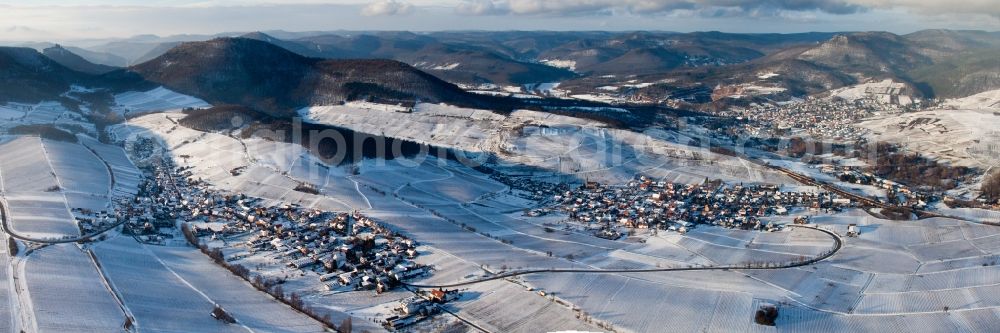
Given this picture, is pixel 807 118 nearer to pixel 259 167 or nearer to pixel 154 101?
pixel 259 167

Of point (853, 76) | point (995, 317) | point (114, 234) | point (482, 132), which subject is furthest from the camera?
point (853, 76)

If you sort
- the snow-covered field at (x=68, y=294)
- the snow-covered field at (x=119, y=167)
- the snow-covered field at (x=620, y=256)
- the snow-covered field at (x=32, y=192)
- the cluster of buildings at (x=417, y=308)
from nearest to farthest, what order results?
1. the snow-covered field at (x=68, y=294)
2. the cluster of buildings at (x=417, y=308)
3. the snow-covered field at (x=620, y=256)
4. the snow-covered field at (x=32, y=192)
5. the snow-covered field at (x=119, y=167)

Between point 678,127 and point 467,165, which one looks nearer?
point 467,165

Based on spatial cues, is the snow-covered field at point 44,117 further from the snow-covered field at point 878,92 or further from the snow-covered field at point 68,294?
the snow-covered field at point 878,92

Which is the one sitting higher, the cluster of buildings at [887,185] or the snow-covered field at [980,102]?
the snow-covered field at [980,102]

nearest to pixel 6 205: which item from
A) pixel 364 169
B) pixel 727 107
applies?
pixel 364 169

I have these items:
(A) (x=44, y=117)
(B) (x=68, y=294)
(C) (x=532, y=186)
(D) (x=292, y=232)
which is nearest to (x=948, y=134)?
(C) (x=532, y=186)

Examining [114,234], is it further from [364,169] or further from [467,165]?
[467,165]

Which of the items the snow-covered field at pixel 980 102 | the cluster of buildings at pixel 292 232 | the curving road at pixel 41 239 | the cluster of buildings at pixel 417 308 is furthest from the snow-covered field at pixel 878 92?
the curving road at pixel 41 239
